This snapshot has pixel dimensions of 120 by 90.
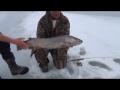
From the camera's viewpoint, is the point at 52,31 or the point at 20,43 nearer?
the point at 20,43

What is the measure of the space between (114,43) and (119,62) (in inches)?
32.2

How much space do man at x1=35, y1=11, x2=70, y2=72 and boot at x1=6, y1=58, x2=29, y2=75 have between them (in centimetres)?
28

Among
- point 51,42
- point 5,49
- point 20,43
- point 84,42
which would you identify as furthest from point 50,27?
point 84,42

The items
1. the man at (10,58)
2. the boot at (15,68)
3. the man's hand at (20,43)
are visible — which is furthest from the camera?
the boot at (15,68)

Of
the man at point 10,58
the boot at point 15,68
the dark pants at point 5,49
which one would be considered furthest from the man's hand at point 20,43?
the boot at point 15,68

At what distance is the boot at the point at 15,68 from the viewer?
13.9ft

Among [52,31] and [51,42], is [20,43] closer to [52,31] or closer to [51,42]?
[51,42]

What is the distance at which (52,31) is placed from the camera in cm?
434

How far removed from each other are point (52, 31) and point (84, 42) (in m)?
1.13

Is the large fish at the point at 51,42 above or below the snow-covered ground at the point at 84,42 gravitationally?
above

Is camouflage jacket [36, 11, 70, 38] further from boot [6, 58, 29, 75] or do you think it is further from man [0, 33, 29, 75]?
boot [6, 58, 29, 75]

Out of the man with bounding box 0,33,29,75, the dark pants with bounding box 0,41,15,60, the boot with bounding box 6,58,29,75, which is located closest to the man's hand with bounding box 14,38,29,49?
the man with bounding box 0,33,29,75

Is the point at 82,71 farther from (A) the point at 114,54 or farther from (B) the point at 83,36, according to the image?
(B) the point at 83,36

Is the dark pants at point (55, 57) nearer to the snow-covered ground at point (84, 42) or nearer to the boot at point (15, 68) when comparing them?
the snow-covered ground at point (84, 42)
